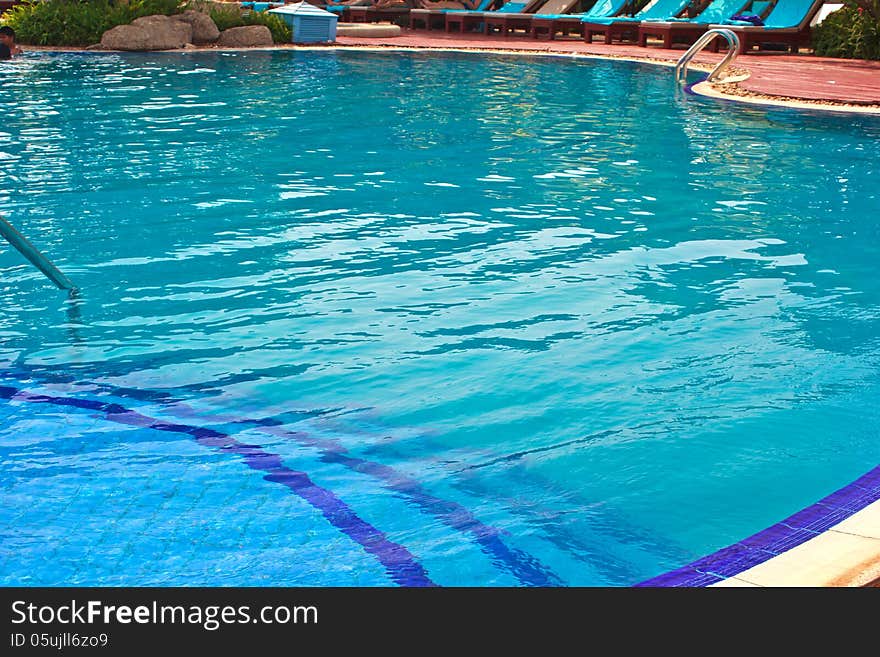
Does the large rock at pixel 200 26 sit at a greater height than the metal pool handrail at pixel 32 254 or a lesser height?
greater

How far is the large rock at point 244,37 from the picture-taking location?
2219cm

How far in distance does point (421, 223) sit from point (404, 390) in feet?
11.0

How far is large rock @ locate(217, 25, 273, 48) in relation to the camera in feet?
72.8

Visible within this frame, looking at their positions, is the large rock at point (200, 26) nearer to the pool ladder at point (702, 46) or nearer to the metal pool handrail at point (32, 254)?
the pool ladder at point (702, 46)

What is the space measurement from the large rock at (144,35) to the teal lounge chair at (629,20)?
31.1 feet

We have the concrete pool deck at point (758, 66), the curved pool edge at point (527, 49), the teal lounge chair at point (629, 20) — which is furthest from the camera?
the teal lounge chair at point (629, 20)

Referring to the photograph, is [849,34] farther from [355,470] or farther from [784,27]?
[355,470]

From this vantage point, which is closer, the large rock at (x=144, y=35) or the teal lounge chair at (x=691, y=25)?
the large rock at (x=144, y=35)

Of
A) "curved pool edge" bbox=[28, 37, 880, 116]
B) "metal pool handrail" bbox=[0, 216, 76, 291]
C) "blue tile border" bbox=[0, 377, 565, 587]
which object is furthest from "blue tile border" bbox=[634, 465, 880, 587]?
"curved pool edge" bbox=[28, 37, 880, 116]

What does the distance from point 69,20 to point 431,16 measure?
9.49m

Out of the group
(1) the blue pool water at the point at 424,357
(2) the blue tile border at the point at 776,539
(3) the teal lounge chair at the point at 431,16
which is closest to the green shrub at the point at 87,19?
(3) the teal lounge chair at the point at 431,16

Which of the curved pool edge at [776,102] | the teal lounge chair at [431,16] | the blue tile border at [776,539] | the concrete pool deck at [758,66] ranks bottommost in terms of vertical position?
the blue tile border at [776,539]
